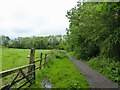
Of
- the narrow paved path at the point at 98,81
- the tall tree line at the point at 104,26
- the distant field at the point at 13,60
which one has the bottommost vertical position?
the narrow paved path at the point at 98,81

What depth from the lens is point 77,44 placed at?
3148 cm

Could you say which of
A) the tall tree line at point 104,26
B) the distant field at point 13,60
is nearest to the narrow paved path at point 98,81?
the tall tree line at point 104,26

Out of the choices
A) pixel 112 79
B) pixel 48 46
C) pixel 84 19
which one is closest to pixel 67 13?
pixel 84 19

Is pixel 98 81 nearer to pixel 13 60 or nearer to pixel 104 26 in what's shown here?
pixel 104 26

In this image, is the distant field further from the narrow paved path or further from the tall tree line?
the tall tree line

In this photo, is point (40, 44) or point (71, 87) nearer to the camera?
point (71, 87)

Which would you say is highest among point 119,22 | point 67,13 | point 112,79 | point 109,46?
point 67,13

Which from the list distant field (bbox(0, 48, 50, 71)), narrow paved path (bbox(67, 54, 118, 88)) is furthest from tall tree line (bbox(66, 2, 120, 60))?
distant field (bbox(0, 48, 50, 71))

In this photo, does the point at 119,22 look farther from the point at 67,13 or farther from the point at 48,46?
the point at 48,46

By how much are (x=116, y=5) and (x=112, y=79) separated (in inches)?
193

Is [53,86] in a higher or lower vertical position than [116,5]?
lower

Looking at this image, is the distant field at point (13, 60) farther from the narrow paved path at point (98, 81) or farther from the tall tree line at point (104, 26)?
the tall tree line at point (104, 26)

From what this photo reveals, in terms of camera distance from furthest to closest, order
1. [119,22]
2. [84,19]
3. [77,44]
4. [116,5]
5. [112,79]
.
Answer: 1. [77,44]
2. [84,19]
3. [119,22]
4. [112,79]
5. [116,5]

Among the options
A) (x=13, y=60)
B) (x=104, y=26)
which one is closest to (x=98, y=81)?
(x=104, y=26)
